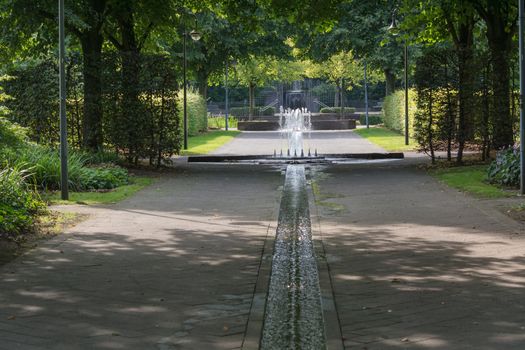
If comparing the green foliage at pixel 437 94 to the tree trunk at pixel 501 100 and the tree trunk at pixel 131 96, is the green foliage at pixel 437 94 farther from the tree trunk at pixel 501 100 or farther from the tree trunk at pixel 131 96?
the tree trunk at pixel 131 96

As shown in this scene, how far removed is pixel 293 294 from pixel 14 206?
5.31 metres

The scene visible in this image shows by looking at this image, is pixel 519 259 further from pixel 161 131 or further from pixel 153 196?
pixel 161 131

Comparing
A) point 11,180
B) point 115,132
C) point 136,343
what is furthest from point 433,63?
point 136,343

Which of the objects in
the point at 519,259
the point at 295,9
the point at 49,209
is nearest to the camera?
the point at 519,259

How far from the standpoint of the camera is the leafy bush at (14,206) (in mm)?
10516

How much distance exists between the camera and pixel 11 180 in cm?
1191

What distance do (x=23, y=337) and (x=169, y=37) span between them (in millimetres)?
25216

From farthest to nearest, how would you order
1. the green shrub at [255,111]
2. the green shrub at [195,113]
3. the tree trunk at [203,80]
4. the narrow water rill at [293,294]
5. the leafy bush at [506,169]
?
the green shrub at [255,111]
the tree trunk at [203,80]
the green shrub at [195,113]
the leafy bush at [506,169]
the narrow water rill at [293,294]

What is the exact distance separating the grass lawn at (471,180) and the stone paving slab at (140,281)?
402cm

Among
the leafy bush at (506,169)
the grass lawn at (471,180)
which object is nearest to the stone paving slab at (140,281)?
the grass lawn at (471,180)

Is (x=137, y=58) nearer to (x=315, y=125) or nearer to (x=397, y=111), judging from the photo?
(x=397, y=111)

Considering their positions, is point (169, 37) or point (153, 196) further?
point (169, 37)

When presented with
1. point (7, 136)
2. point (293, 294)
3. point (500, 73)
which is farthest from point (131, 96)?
point (293, 294)

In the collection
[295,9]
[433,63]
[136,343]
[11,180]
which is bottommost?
[136,343]
